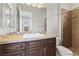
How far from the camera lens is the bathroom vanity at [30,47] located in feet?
5.26

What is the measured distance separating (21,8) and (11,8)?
12 cm

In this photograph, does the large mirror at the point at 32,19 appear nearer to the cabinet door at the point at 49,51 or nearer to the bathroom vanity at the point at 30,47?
the bathroom vanity at the point at 30,47

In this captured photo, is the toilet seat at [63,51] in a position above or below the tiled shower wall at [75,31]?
below

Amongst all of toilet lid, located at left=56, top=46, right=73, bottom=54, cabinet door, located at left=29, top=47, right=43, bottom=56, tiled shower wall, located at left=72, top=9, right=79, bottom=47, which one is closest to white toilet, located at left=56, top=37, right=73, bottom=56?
toilet lid, located at left=56, top=46, right=73, bottom=54

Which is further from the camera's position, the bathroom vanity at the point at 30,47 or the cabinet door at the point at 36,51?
the cabinet door at the point at 36,51

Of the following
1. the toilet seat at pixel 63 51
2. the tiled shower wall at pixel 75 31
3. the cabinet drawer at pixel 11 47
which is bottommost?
the toilet seat at pixel 63 51

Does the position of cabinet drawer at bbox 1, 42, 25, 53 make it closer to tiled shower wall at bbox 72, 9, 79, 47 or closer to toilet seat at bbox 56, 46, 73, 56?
toilet seat at bbox 56, 46, 73, 56

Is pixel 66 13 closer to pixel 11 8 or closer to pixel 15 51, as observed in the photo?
pixel 11 8

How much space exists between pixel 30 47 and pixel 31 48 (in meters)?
0.02

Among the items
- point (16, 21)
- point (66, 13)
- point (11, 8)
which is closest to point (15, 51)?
point (16, 21)

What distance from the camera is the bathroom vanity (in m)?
1.60

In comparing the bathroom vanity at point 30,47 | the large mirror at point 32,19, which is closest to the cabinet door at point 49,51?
the bathroom vanity at point 30,47

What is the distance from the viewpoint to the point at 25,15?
5.58 ft

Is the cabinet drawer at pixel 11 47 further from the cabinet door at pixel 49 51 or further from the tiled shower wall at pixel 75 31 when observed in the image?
the tiled shower wall at pixel 75 31
